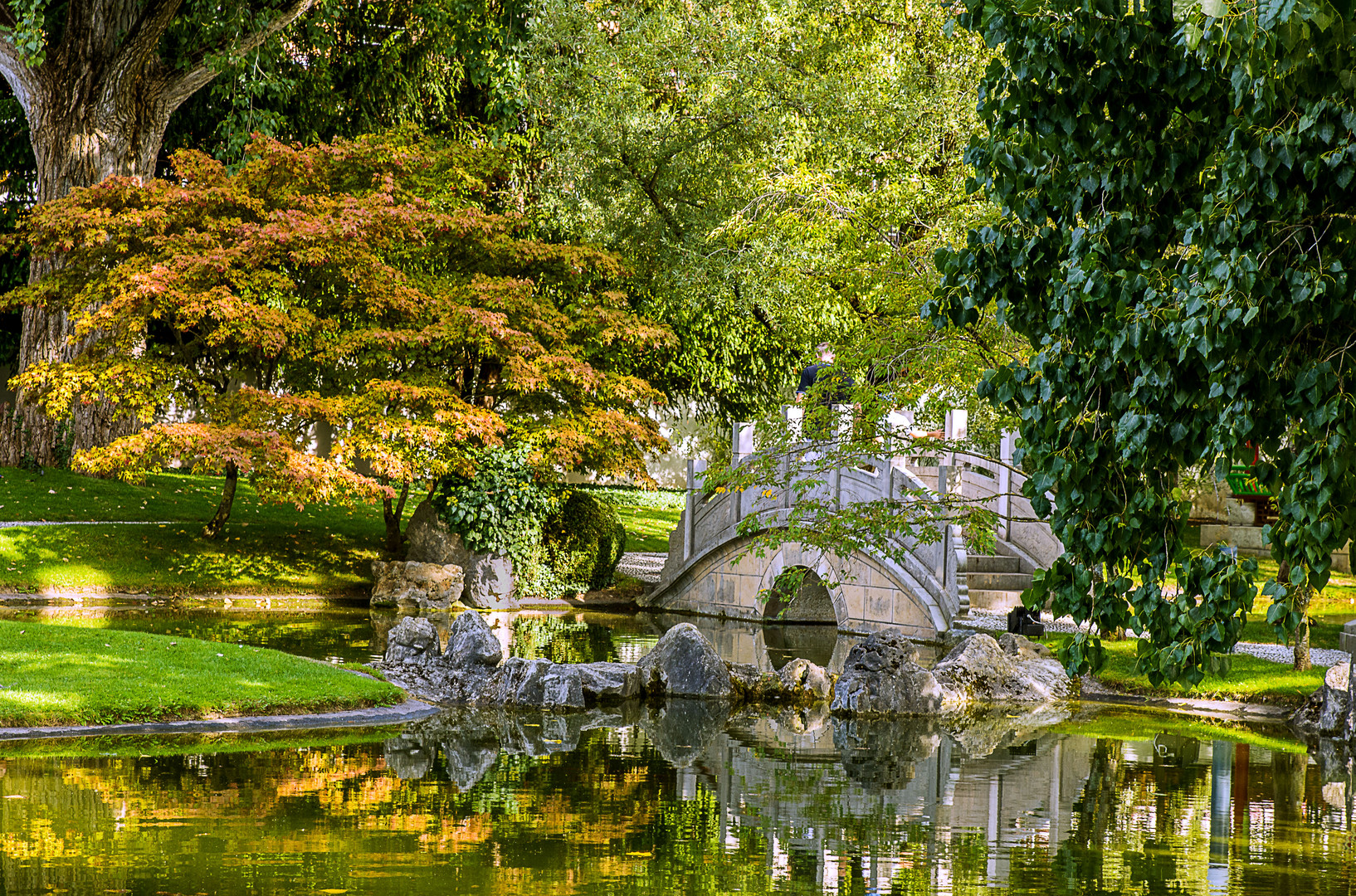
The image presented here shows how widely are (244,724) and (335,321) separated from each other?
10981 millimetres

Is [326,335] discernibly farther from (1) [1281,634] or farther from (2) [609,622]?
(1) [1281,634]

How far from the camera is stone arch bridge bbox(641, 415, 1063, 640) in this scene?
17453 millimetres

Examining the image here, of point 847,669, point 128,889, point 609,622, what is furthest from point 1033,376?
point 609,622

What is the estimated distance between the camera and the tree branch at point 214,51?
20.7m

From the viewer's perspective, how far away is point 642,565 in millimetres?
25594

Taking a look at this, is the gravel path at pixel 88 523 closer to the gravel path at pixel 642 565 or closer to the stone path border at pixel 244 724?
the gravel path at pixel 642 565

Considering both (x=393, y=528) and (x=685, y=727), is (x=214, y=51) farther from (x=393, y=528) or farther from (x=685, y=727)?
(x=685, y=727)

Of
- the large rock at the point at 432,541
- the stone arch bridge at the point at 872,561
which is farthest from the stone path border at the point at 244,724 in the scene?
the large rock at the point at 432,541

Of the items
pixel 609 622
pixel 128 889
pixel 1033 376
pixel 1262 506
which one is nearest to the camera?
pixel 1033 376

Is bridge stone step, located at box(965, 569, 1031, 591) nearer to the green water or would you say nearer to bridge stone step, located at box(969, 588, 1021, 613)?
bridge stone step, located at box(969, 588, 1021, 613)

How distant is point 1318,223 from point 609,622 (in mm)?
16426

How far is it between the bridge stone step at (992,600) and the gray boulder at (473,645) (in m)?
8.21

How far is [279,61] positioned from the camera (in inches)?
934

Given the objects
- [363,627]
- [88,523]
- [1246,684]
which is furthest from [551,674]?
[88,523]
